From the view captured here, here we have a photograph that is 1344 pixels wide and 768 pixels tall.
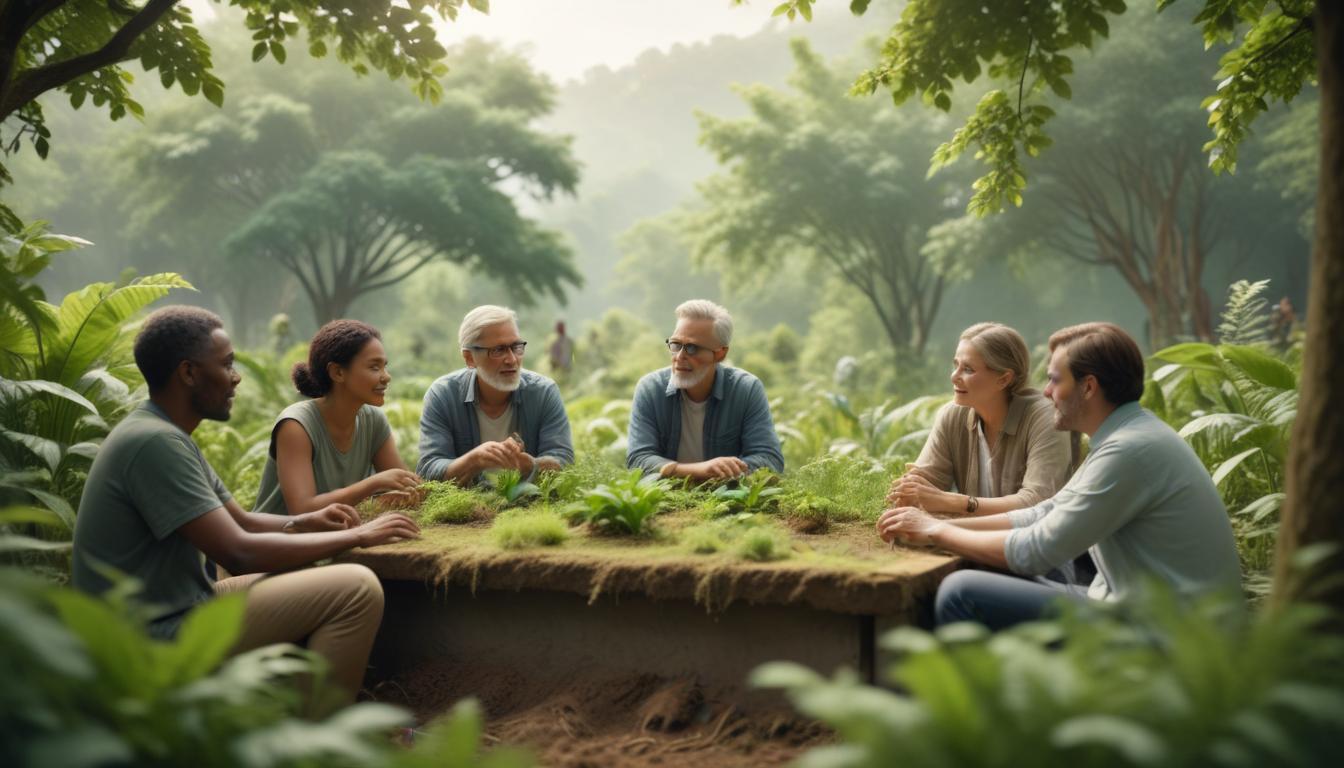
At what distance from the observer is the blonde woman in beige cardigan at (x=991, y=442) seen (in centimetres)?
411

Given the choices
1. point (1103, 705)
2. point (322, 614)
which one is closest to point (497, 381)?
point (322, 614)

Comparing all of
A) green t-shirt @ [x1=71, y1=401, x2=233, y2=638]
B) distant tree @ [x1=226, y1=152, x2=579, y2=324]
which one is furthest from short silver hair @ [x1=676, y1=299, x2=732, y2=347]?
distant tree @ [x1=226, y1=152, x2=579, y2=324]

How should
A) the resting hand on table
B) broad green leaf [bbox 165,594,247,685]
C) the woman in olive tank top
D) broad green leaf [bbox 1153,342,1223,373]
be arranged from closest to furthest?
broad green leaf [bbox 165,594,247,685] → the resting hand on table → the woman in olive tank top → broad green leaf [bbox 1153,342,1223,373]

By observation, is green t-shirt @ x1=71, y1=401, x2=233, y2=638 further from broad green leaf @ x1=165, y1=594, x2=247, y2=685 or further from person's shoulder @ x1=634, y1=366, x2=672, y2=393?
person's shoulder @ x1=634, y1=366, x2=672, y2=393

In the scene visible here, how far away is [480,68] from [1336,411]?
1177 inches

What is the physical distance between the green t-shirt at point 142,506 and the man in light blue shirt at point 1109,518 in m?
2.64

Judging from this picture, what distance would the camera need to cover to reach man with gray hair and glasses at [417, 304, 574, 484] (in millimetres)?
4969

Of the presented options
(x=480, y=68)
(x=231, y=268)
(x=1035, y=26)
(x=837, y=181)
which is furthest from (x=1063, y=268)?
(x=1035, y=26)

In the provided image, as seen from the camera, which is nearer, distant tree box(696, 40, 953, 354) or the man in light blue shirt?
the man in light blue shirt

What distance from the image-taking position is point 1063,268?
3756 cm

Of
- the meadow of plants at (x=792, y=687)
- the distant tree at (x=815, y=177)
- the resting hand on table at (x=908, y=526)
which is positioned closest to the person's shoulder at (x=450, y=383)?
the meadow of plants at (x=792, y=687)

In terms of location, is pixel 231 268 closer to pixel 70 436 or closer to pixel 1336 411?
pixel 70 436

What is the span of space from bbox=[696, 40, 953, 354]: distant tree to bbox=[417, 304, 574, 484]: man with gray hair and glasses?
1860 centimetres

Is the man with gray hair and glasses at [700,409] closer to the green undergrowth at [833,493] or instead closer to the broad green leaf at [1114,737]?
the green undergrowth at [833,493]
